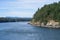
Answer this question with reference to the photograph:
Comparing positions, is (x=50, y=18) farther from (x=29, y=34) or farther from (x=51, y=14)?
(x=29, y=34)

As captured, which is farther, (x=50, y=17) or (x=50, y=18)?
(x=50, y=17)

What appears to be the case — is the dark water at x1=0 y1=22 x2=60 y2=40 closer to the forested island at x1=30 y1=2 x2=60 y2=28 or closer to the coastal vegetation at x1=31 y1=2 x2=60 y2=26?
the forested island at x1=30 y1=2 x2=60 y2=28

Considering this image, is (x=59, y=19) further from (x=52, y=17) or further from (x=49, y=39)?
(x=49, y=39)

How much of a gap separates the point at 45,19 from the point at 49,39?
231 feet

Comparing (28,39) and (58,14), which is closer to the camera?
(28,39)

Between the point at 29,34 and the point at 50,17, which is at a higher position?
the point at 29,34

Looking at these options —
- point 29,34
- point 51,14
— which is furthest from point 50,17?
point 29,34

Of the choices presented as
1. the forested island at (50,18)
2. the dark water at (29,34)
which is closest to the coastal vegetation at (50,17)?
the forested island at (50,18)

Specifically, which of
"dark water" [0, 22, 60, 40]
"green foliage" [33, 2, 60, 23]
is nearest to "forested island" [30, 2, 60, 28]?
"green foliage" [33, 2, 60, 23]

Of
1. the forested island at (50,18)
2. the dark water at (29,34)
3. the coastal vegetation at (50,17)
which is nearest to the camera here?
the dark water at (29,34)

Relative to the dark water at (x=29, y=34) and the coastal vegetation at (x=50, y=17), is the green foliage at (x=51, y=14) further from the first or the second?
the dark water at (x=29, y=34)

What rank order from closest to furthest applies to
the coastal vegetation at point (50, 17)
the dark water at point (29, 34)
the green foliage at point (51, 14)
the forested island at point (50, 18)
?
1. the dark water at point (29, 34)
2. the forested island at point (50, 18)
3. the coastal vegetation at point (50, 17)
4. the green foliage at point (51, 14)

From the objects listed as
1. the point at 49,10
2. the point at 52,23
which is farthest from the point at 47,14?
the point at 52,23

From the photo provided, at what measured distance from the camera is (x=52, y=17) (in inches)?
5197
